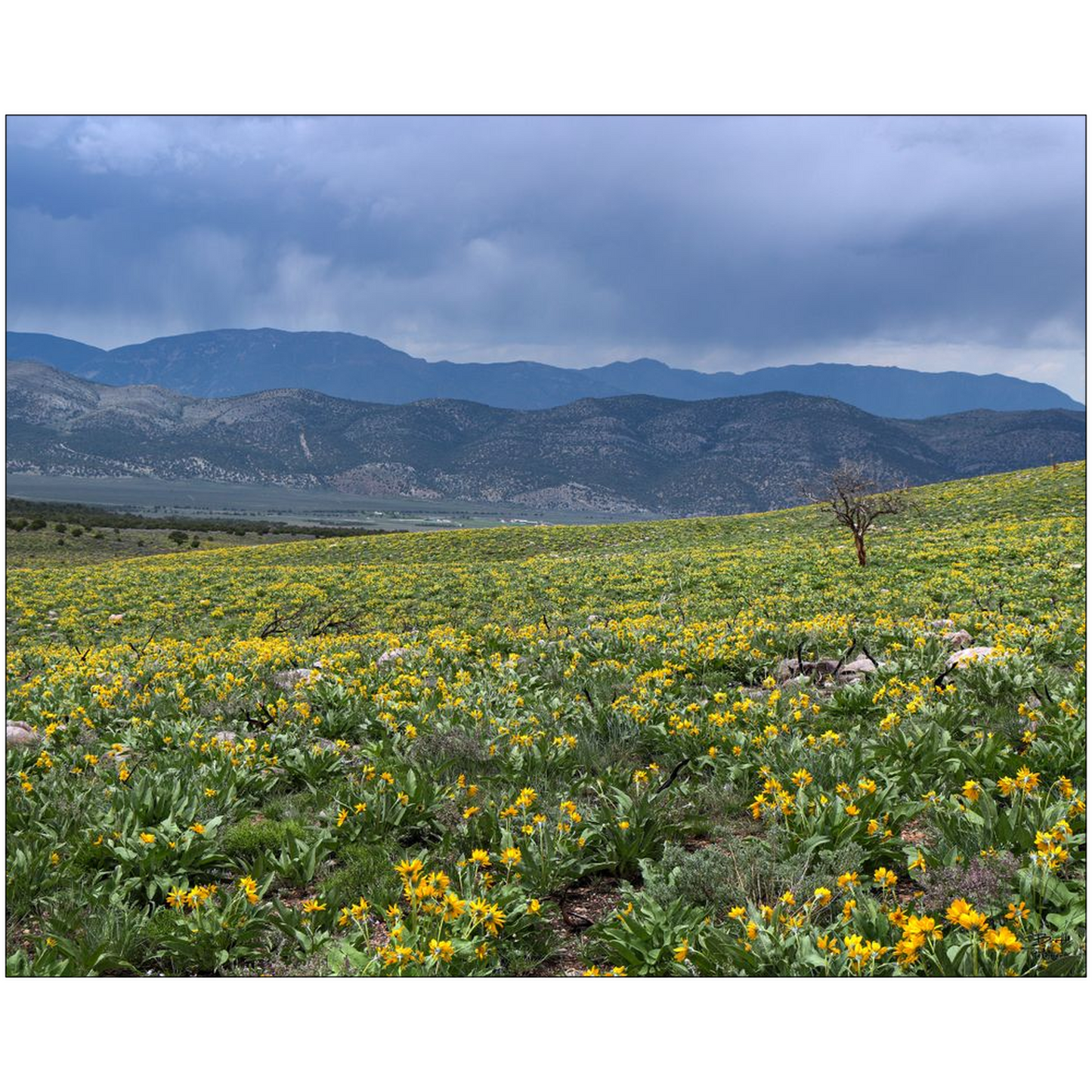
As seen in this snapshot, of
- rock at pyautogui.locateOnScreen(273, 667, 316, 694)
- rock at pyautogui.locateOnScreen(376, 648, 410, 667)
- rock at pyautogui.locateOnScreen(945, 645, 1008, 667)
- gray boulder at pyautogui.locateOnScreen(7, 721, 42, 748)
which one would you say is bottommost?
gray boulder at pyautogui.locateOnScreen(7, 721, 42, 748)

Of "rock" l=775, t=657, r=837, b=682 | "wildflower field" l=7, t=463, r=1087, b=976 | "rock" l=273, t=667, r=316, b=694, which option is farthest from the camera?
"rock" l=273, t=667, r=316, b=694

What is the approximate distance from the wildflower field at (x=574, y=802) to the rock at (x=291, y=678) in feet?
0.21

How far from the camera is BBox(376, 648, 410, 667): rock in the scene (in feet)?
35.2

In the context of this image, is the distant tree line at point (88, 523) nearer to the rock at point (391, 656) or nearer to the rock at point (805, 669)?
the rock at point (391, 656)

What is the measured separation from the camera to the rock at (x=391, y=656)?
10718 mm

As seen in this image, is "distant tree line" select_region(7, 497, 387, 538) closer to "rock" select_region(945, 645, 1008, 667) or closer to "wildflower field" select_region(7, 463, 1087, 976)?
"wildflower field" select_region(7, 463, 1087, 976)

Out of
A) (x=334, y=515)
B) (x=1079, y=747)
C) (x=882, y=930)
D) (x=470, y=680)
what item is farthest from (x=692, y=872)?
(x=334, y=515)

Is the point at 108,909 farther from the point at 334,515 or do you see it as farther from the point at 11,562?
the point at 334,515

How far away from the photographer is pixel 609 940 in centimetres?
384

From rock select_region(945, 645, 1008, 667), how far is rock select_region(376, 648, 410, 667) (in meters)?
7.14

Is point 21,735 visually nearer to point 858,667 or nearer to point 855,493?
point 858,667

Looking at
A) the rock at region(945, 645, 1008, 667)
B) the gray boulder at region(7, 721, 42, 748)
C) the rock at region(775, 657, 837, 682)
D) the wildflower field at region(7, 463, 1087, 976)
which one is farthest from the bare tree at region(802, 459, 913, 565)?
the gray boulder at region(7, 721, 42, 748)

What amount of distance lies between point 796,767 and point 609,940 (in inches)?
93.1

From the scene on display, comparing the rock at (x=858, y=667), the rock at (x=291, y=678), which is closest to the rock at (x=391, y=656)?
the rock at (x=291, y=678)
